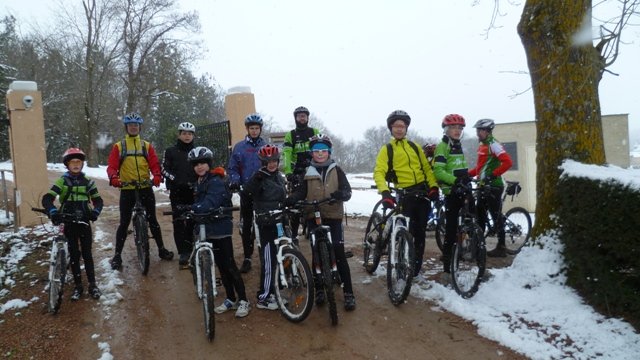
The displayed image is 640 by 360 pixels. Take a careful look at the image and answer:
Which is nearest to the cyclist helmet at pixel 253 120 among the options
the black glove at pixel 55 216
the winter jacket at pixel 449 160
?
the winter jacket at pixel 449 160

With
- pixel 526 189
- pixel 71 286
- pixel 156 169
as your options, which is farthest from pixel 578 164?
pixel 526 189

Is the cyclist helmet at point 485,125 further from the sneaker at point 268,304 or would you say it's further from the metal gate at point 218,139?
the metal gate at point 218,139

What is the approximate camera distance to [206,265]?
4.40 meters

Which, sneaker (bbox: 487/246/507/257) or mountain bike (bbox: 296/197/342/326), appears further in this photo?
sneaker (bbox: 487/246/507/257)

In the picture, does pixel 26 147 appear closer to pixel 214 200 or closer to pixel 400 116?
pixel 214 200

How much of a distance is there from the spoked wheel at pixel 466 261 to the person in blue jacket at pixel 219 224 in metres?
2.36

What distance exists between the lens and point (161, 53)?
2952 cm

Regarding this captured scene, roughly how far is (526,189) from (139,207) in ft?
49.1

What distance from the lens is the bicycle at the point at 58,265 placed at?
16.5 feet

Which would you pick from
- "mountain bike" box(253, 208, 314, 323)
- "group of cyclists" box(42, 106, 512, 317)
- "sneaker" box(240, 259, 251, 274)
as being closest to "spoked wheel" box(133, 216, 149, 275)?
"group of cyclists" box(42, 106, 512, 317)

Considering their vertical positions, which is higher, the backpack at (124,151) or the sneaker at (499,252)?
the backpack at (124,151)

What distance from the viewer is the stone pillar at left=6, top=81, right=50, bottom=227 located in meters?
9.13

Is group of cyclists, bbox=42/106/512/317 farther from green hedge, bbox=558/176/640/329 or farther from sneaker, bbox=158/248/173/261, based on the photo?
green hedge, bbox=558/176/640/329

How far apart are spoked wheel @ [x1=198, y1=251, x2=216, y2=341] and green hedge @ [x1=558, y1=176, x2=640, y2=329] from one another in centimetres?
359
